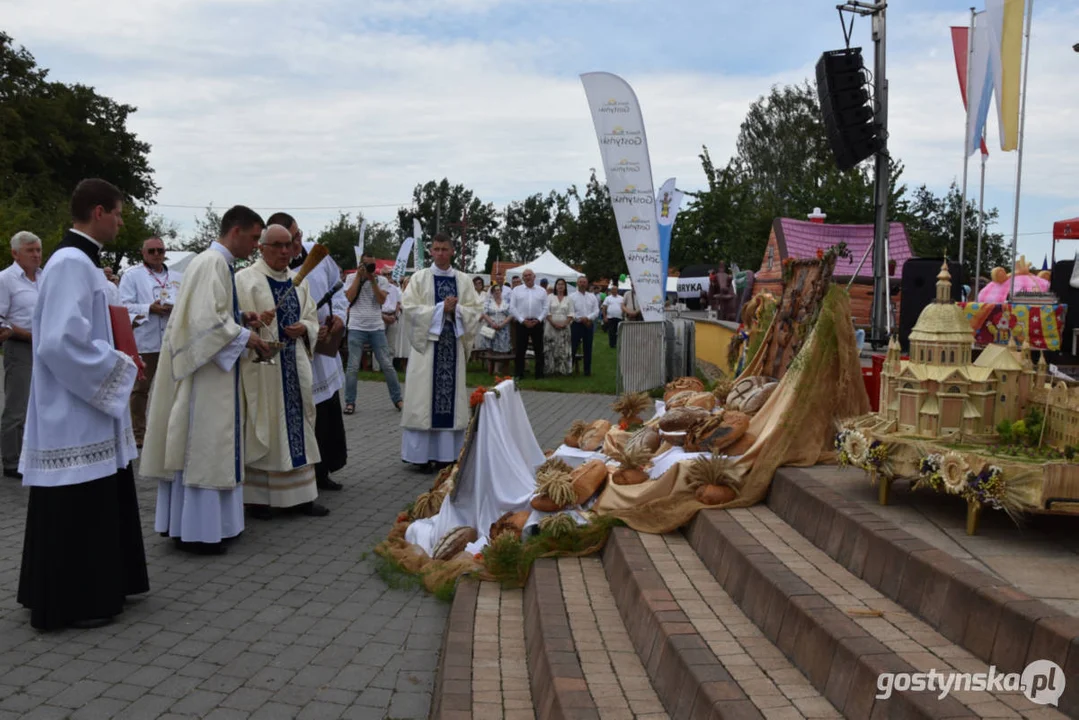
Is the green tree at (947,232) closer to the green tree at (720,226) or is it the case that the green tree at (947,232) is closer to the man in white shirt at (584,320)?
the green tree at (720,226)

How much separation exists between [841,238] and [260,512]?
56.3 feet

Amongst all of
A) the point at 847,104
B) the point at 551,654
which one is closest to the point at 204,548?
the point at 551,654

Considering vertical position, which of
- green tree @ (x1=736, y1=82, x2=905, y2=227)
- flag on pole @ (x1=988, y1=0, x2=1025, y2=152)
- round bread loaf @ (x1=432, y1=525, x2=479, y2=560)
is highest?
green tree @ (x1=736, y1=82, x2=905, y2=227)

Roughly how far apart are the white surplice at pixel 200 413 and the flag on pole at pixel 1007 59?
21.1ft

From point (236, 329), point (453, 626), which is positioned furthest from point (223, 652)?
point (236, 329)

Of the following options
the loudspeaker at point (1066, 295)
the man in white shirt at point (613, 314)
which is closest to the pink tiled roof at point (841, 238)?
the man in white shirt at point (613, 314)

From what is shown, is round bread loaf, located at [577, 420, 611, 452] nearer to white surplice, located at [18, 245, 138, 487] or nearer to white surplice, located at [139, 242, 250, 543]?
white surplice, located at [139, 242, 250, 543]

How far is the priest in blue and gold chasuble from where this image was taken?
6844 mm

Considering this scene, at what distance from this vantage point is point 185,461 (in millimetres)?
6285

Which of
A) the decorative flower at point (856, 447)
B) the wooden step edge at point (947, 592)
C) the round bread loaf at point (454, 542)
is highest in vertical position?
the decorative flower at point (856, 447)

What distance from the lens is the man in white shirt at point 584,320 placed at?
1827 centimetres

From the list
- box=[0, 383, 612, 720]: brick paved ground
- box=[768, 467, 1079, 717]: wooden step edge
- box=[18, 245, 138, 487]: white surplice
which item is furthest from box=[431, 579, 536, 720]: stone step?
box=[18, 245, 138, 487]: white surplice

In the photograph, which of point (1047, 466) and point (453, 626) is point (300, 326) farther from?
point (1047, 466)

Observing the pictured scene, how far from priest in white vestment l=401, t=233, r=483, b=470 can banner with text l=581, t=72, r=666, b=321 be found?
4.49 metres
